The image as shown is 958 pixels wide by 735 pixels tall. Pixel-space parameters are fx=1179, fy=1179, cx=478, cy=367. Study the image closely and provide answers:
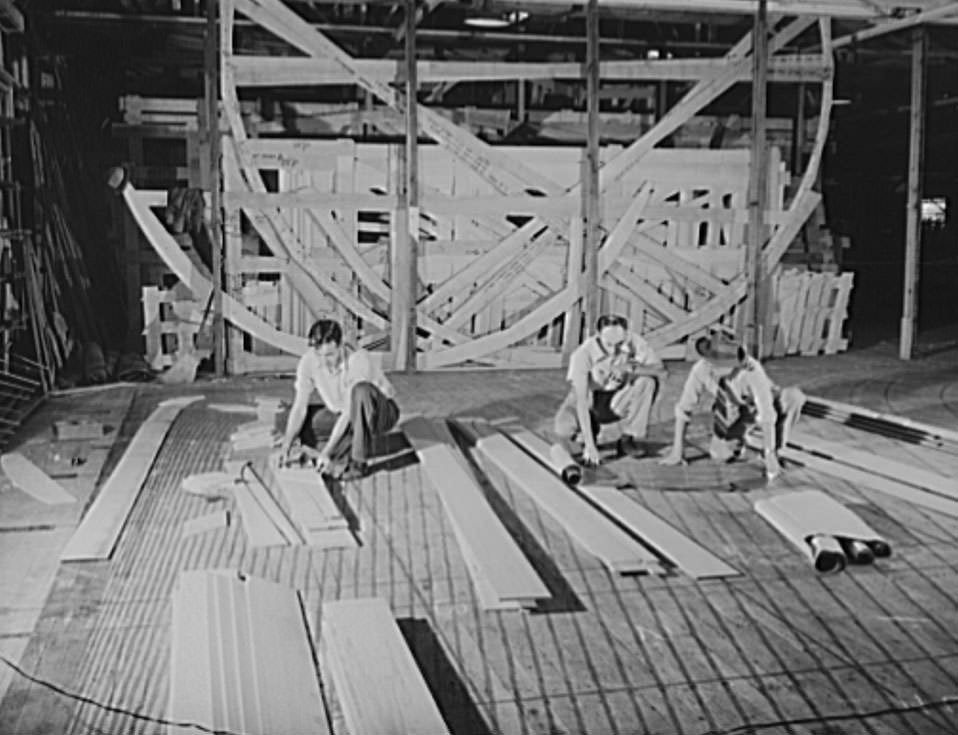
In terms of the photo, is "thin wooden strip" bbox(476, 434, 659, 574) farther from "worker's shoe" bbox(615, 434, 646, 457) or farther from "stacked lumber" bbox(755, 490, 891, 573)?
"stacked lumber" bbox(755, 490, 891, 573)

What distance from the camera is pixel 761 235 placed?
516 inches

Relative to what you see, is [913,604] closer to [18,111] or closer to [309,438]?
[309,438]

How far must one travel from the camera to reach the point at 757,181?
12.6 meters

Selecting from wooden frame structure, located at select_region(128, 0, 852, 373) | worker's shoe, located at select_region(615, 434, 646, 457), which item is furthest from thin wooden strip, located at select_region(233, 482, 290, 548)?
wooden frame structure, located at select_region(128, 0, 852, 373)

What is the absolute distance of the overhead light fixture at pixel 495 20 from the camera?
546 inches

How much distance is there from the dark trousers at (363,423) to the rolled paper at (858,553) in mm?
3132

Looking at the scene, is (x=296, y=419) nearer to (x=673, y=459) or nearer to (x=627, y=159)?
(x=673, y=459)

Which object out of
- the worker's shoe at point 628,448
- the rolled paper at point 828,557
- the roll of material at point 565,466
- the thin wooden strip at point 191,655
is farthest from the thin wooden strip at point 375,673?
the worker's shoe at point 628,448

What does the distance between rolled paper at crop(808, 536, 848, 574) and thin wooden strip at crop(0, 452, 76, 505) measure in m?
4.49

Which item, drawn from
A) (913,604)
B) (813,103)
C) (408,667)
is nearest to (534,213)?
(813,103)

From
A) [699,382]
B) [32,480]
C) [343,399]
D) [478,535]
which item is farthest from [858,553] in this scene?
[32,480]

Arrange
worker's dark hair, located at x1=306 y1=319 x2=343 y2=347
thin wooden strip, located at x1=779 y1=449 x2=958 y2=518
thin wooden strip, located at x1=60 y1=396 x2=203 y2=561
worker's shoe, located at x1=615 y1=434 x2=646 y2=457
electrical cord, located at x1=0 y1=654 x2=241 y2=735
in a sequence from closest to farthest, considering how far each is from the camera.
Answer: electrical cord, located at x1=0 y1=654 x2=241 y2=735 → thin wooden strip, located at x1=60 y1=396 x2=203 y2=561 → thin wooden strip, located at x1=779 y1=449 x2=958 y2=518 → worker's dark hair, located at x1=306 y1=319 x2=343 y2=347 → worker's shoe, located at x1=615 y1=434 x2=646 y2=457

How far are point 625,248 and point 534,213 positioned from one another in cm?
115

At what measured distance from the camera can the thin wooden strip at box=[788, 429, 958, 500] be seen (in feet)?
25.3
